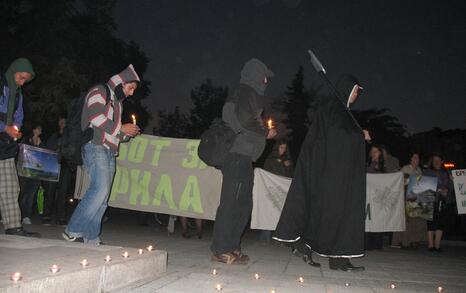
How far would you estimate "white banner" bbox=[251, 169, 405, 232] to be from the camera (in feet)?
27.1

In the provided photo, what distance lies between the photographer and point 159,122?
6344cm

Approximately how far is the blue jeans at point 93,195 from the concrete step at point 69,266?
2.54ft

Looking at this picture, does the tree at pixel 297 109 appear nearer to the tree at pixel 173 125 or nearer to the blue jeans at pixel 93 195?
the tree at pixel 173 125

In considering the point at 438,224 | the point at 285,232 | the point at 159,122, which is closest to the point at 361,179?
the point at 285,232

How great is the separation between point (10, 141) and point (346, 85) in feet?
13.1

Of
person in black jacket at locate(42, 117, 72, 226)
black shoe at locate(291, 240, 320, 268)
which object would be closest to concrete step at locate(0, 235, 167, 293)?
black shoe at locate(291, 240, 320, 268)

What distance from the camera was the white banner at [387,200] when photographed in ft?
29.5

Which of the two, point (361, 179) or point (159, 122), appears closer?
point (361, 179)

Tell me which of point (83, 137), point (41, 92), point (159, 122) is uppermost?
point (159, 122)

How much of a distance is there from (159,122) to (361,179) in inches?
2335

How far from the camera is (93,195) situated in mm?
4992

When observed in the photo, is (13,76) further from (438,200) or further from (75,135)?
(438,200)

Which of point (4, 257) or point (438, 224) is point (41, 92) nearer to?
point (438, 224)

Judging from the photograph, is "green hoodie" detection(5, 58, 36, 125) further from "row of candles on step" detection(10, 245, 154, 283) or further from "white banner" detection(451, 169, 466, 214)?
"white banner" detection(451, 169, 466, 214)
